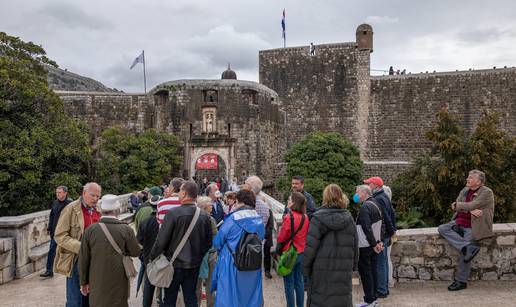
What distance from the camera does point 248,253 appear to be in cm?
371

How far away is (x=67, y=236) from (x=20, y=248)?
2.55 metres

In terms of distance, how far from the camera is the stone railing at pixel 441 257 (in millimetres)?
5348

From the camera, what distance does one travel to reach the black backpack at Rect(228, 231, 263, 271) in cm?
371

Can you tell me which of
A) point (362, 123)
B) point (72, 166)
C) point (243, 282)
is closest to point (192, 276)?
point (243, 282)

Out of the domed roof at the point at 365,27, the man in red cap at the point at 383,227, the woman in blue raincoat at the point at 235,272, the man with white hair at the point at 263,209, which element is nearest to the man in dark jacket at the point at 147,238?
the woman in blue raincoat at the point at 235,272

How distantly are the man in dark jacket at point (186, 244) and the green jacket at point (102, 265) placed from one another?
0.31m

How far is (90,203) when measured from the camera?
4.30 m

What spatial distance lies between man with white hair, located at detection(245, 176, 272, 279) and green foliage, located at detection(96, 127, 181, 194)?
12.5 metres

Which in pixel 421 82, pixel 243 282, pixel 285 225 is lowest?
pixel 243 282

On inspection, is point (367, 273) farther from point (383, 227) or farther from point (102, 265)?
point (102, 265)

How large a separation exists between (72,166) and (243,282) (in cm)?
A: 1062

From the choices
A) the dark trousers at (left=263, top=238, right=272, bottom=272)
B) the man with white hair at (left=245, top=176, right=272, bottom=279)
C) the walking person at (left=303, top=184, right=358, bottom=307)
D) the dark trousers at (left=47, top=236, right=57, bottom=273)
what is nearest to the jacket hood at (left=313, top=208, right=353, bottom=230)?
the walking person at (left=303, top=184, right=358, bottom=307)

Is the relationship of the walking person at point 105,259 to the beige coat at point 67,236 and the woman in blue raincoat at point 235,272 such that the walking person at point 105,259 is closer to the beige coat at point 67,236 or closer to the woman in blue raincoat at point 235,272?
the beige coat at point 67,236

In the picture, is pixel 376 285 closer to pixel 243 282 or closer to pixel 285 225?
pixel 285 225
